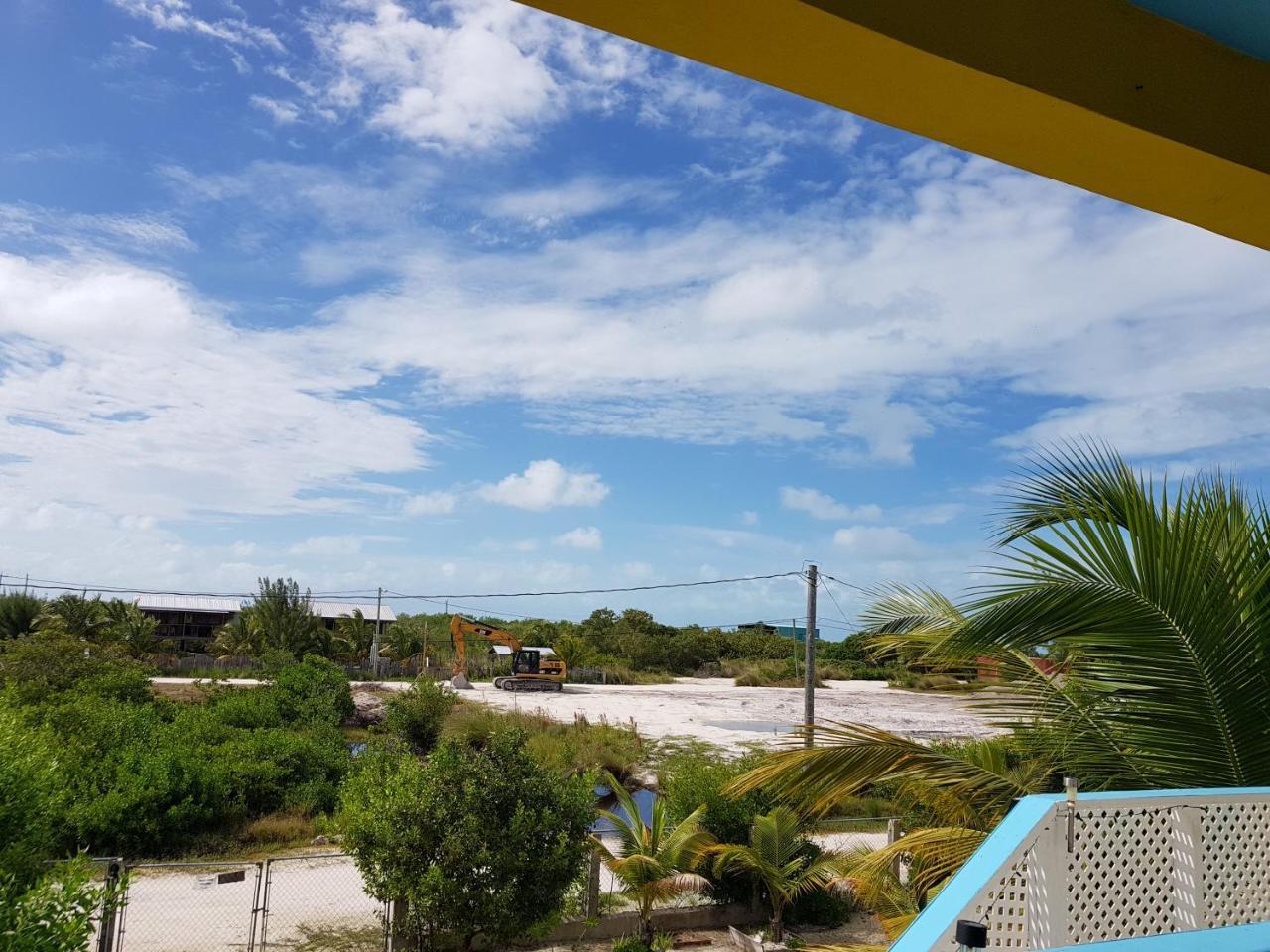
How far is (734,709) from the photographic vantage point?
3331cm

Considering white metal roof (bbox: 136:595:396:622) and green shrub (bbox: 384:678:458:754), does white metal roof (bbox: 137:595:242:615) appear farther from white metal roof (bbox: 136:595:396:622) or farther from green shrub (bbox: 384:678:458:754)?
green shrub (bbox: 384:678:458:754)

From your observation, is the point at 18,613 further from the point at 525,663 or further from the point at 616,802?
the point at 616,802

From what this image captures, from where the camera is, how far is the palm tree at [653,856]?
35.6ft

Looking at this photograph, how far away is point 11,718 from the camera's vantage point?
6.37 meters

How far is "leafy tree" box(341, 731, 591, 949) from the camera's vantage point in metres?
9.73

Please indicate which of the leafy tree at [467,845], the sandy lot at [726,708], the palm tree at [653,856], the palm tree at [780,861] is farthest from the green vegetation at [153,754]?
the sandy lot at [726,708]

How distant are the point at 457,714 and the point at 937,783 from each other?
1983 cm

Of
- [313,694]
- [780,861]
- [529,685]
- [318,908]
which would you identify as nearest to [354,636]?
[529,685]

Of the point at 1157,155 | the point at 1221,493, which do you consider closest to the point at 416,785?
the point at 1221,493

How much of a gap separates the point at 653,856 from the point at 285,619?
3221 cm

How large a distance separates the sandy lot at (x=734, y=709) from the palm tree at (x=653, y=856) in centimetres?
1078

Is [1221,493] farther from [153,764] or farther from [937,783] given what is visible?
[153,764]

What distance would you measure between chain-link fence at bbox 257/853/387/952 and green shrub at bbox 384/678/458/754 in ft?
31.2

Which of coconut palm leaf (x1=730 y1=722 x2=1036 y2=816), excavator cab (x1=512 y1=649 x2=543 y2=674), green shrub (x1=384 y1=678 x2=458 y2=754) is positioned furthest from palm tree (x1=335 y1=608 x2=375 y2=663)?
coconut palm leaf (x1=730 y1=722 x2=1036 y2=816)
